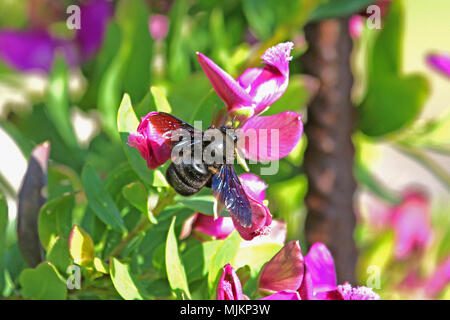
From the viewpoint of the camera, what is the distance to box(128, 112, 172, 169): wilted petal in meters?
0.25

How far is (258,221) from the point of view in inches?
9.5

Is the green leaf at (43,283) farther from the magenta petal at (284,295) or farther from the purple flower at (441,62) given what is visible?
the purple flower at (441,62)

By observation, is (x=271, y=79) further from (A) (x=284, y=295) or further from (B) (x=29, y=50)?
(B) (x=29, y=50)

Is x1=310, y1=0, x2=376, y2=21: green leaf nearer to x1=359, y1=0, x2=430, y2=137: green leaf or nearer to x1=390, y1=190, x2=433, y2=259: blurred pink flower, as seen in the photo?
x1=359, y1=0, x2=430, y2=137: green leaf

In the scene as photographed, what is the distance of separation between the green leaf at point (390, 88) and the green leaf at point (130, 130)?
0.32 metres

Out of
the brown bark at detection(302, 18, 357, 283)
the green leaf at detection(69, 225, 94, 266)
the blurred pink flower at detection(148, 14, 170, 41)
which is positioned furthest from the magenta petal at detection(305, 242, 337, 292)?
the blurred pink flower at detection(148, 14, 170, 41)

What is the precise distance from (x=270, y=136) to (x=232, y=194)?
1.2 inches

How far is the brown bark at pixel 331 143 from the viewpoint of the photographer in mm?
522

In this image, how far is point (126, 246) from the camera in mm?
311

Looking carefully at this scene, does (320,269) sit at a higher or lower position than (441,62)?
lower

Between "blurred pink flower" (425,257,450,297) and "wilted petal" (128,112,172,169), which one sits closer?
"wilted petal" (128,112,172,169)

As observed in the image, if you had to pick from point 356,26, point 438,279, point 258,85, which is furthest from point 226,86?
point 438,279

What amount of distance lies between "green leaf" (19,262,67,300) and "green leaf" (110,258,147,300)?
34 mm
